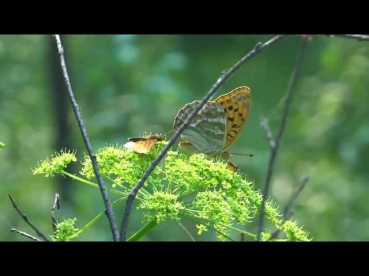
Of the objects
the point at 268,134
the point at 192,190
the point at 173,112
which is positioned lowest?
the point at 268,134

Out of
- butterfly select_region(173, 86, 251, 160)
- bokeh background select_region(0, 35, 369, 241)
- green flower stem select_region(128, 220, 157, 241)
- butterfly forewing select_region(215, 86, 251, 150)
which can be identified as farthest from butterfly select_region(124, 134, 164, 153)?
bokeh background select_region(0, 35, 369, 241)

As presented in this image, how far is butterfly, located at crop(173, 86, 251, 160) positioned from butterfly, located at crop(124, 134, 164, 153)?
417mm

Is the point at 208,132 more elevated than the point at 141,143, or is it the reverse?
the point at 208,132

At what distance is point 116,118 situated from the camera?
7.84 metres

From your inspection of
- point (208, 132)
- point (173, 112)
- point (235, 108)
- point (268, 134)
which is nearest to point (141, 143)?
point (208, 132)

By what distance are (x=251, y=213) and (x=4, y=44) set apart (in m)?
8.32

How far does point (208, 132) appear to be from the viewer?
2846 millimetres

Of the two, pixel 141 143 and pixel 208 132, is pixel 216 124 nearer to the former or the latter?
pixel 208 132

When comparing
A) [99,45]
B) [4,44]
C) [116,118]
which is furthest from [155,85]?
[4,44]

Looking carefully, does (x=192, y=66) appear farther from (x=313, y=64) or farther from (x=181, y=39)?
(x=313, y=64)

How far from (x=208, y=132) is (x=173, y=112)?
5.74 m

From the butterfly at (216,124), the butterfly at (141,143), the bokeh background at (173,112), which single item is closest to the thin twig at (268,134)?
the butterfly at (141,143)

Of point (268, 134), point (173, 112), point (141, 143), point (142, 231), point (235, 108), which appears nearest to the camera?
point (268, 134)

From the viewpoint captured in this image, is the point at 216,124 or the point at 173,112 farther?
the point at 173,112
